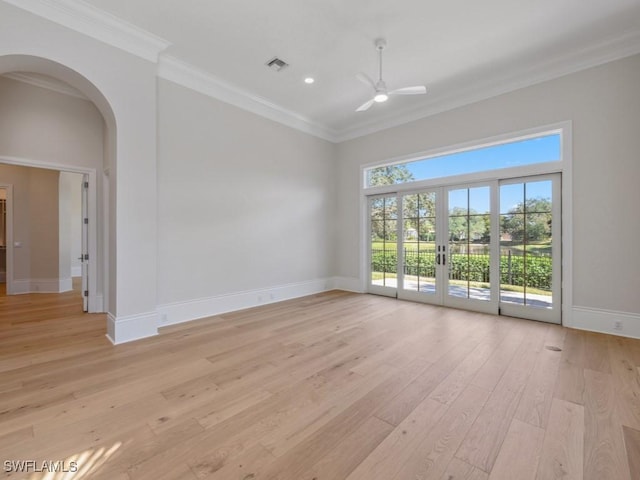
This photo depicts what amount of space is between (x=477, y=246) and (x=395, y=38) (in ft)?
11.1

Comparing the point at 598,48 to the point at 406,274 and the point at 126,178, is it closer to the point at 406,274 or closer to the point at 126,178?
the point at 406,274

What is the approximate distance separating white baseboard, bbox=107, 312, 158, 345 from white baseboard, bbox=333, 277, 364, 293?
3.95 m

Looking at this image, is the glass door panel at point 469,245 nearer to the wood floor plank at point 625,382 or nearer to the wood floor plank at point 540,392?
the wood floor plank at point 625,382

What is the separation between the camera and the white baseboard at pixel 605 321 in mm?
3408

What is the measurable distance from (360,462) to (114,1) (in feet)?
15.4

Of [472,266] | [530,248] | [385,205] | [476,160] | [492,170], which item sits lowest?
[472,266]

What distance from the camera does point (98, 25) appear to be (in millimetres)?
3105

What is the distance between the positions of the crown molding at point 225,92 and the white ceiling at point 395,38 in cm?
13

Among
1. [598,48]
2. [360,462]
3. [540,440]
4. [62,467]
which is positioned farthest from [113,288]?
[598,48]

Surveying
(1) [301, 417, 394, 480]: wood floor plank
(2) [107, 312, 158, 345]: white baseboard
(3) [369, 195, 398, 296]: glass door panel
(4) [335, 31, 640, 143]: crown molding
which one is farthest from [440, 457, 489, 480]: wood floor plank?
(4) [335, 31, 640, 143]: crown molding

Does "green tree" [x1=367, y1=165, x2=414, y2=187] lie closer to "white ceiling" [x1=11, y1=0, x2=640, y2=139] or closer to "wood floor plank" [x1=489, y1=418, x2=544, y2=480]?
"white ceiling" [x1=11, y1=0, x2=640, y2=139]

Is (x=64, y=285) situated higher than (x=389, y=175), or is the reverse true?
(x=389, y=175)

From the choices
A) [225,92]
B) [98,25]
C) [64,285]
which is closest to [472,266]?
[225,92]

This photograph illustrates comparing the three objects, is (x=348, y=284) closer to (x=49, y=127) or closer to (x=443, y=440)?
(x=443, y=440)
